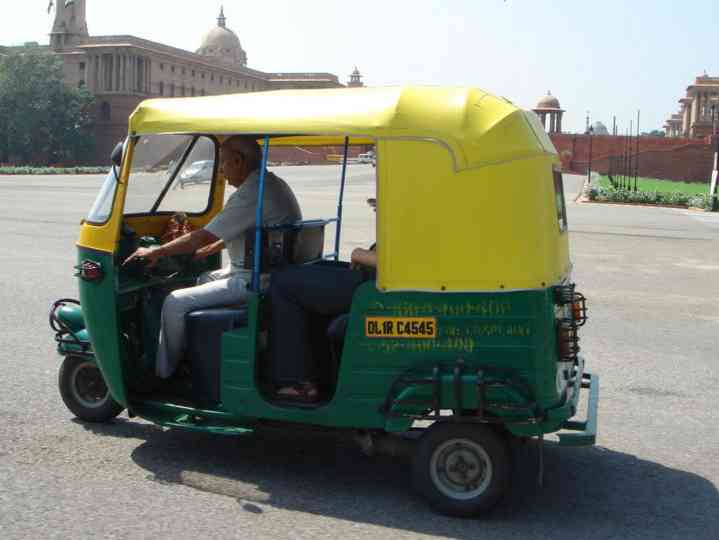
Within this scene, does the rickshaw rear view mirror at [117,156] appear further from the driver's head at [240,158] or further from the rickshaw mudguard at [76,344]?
the rickshaw mudguard at [76,344]

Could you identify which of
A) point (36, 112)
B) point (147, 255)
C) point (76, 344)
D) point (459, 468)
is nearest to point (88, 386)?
point (76, 344)

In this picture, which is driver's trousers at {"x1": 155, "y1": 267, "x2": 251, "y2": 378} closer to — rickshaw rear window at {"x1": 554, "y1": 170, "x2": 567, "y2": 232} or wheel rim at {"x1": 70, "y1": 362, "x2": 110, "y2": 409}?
wheel rim at {"x1": 70, "y1": 362, "x2": 110, "y2": 409}

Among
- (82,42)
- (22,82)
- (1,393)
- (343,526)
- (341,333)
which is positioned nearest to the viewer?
(343,526)

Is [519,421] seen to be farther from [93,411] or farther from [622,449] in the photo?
[93,411]

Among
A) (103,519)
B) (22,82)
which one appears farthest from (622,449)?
(22,82)

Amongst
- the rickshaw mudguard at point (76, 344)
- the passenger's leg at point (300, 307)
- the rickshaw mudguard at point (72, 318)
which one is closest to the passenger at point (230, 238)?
the passenger's leg at point (300, 307)

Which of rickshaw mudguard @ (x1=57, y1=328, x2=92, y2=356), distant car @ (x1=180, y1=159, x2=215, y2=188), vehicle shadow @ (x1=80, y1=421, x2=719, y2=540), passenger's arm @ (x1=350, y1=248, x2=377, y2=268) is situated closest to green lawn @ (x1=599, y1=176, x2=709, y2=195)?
distant car @ (x1=180, y1=159, x2=215, y2=188)

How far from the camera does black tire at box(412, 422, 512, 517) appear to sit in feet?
14.1

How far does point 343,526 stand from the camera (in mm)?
4215

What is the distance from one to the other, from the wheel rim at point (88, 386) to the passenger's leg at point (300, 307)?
55.3 inches

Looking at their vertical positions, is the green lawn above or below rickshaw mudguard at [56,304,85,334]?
above

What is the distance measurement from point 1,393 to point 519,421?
11.5 feet

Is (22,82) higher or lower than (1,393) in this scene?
higher

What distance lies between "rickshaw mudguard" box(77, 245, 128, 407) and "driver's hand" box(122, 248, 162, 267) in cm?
15
